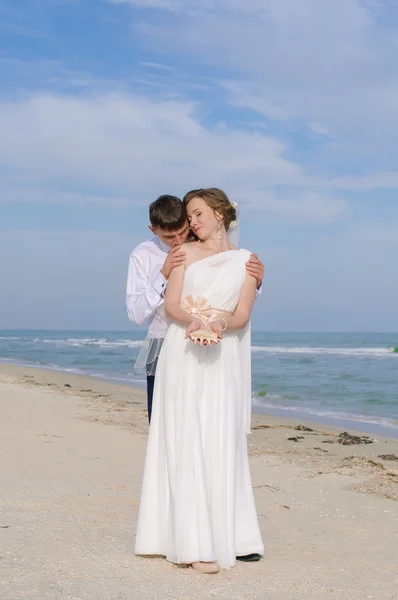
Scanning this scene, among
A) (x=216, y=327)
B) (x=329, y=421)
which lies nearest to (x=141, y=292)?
(x=216, y=327)

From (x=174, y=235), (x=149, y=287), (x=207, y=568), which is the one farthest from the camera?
(x=149, y=287)

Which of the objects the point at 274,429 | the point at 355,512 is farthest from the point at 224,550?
the point at 274,429

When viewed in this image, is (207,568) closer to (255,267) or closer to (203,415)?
(203,415)

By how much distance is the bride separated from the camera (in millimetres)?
4059

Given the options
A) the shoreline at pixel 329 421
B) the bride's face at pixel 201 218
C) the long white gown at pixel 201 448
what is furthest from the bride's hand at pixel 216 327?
the shoreline at pixel 329 421

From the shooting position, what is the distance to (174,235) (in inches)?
171

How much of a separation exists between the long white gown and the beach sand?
150 mm

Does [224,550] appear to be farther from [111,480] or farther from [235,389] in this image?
[111,480]

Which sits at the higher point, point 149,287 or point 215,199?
point 215,199

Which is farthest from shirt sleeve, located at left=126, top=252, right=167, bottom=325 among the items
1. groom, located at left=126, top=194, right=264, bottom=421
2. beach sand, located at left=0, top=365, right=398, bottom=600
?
beach sand, located at left=0, top=365, right=398, bottom=600

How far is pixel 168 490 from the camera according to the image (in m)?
4.21

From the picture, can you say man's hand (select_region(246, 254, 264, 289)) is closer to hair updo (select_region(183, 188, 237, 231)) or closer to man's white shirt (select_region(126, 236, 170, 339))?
hair updo (select_region(183, 188, 237, 231))

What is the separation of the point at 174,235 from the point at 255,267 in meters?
0.48

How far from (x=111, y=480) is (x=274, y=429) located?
14.4 feet
